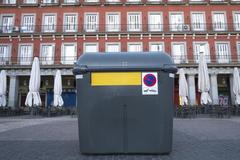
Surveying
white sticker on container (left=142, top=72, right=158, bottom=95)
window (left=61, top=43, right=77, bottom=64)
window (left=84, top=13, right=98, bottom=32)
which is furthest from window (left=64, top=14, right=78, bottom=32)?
white sticker on container (left=142, top=72, right=158, bottom=95)

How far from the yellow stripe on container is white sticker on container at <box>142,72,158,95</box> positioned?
0.44 ft

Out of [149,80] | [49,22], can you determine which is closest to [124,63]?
[149,80]

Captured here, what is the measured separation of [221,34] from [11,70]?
26.5 m

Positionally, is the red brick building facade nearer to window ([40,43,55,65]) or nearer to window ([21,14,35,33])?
window ([21,14,35,33])

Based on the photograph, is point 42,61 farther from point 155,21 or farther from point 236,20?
point 236,20

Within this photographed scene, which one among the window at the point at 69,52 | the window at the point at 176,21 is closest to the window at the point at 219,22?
the window at the point at 176,21

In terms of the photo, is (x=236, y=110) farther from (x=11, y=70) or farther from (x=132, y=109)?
(x=11, y=70)

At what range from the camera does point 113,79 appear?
4.43 m

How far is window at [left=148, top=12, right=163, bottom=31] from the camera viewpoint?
89.0ft

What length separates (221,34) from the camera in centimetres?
2666

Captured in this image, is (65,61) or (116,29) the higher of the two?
(116,29)

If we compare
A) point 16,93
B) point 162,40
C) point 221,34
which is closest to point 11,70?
point 16,93

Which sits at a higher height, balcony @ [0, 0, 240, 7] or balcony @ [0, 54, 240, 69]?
balcony @ [0, 0, 240, 7]

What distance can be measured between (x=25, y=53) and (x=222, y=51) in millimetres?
24987
